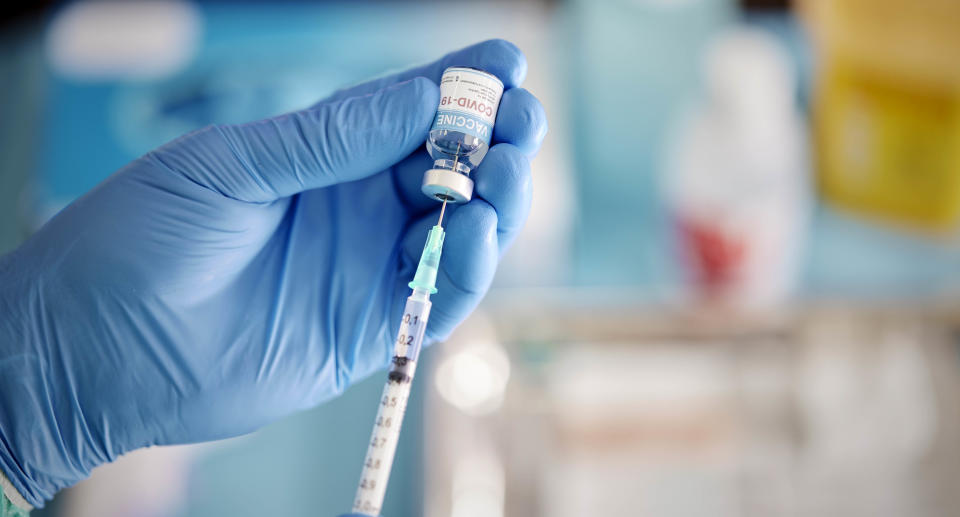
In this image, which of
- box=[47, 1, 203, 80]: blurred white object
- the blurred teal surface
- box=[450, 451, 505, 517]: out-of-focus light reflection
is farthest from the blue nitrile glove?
box=[47, 1, 203, 80]: blurred white object

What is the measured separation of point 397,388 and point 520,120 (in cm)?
36

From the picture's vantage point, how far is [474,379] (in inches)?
94.1

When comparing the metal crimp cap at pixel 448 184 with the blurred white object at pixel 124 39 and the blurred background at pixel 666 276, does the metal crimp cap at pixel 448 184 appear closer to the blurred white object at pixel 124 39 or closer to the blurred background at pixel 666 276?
the blurred background at pixel 666 276

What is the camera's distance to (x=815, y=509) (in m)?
2.35

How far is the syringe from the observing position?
0.93 m

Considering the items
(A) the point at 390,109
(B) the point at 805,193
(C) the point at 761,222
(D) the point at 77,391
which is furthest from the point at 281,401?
(B) the point at 805,193

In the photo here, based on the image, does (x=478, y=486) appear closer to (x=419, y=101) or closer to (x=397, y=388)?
(x=397, y=388)

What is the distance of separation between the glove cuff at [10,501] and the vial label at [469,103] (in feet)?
2.21

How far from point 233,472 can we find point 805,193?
200cm

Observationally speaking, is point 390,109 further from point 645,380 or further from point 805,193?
point 805,193

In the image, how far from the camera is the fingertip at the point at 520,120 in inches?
39.7

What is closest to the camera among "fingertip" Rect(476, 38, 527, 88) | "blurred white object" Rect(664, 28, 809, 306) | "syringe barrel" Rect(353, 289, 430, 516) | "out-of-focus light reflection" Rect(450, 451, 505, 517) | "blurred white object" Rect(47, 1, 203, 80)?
"syringe barrel" Rect(353, 289, 430, 516)

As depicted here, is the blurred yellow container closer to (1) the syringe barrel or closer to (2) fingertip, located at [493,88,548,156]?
(2) fingertip, located at [493,88,548,156]

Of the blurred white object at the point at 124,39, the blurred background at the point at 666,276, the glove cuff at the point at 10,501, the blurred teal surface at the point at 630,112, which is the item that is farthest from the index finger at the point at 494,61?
the blurred white object at the point at 124,39
